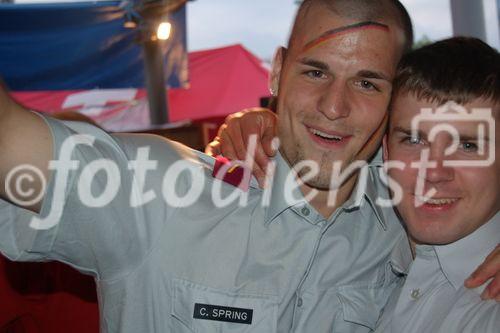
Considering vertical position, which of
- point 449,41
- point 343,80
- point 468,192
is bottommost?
point 468,192

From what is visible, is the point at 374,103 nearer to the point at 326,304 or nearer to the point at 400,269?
the point at 400,269

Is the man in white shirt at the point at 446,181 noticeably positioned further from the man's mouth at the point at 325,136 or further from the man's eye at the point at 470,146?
the man's mouth at the point at 325,136

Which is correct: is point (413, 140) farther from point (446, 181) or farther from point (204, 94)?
point (204, 94)

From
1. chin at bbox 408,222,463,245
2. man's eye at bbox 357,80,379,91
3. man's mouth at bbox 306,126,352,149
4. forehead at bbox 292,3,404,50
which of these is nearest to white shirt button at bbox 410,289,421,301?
chin at bbox 408,222,463,245

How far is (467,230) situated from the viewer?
4.23 feet

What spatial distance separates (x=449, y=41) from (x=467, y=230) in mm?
564

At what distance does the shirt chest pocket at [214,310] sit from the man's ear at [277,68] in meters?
0.71

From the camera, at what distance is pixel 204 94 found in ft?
27.5

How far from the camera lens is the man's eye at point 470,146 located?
4.15 ft

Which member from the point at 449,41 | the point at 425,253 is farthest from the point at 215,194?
the point at 449,41

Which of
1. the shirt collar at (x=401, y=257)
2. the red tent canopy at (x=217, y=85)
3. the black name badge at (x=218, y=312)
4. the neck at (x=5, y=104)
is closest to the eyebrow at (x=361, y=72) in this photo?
the shirt collar at (x=401, y=257)

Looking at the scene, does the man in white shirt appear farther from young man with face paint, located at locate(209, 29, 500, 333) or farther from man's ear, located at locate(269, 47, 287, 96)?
man's ear, located at locate(269, 47, 287, 96)

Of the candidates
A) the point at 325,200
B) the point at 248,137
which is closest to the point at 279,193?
the point at 325,200

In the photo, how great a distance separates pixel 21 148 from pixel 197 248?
53 centimetres
